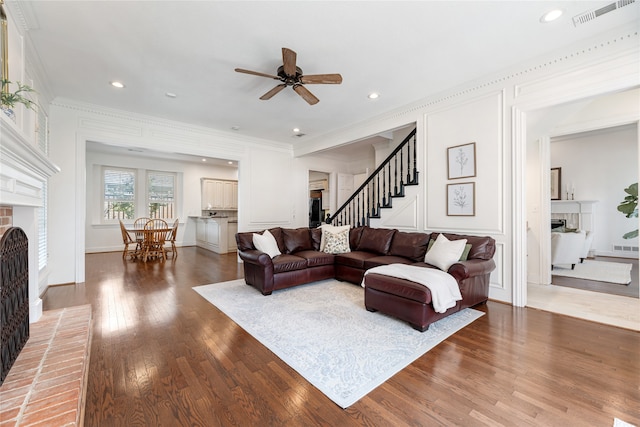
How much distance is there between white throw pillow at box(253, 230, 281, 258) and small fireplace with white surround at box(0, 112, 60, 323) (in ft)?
7.55

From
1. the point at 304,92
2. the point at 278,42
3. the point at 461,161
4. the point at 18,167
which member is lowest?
the point at 18,167

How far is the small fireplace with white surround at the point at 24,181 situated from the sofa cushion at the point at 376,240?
4007mm

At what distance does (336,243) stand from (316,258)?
1.81ft

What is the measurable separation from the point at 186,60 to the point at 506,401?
13.8ft

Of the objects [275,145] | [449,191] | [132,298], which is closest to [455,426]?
[449,191]

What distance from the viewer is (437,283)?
262 centimetres

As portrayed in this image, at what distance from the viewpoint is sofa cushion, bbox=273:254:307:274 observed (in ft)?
12.5

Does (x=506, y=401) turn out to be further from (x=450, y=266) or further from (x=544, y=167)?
(x=544, y=167)

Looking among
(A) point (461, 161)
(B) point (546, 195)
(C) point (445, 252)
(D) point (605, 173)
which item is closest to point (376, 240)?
(C) point (445, 252)

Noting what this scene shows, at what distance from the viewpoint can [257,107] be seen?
453 centimetres

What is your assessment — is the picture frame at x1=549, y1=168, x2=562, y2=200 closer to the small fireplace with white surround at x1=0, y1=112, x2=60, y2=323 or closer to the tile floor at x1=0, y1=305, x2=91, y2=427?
the tile floor at x1=0, y1=305, x2=91, y2=427

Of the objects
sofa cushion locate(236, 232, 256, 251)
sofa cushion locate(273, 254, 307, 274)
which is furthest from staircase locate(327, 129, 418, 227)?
sofa cushion locate(236, 232, 256, 251)

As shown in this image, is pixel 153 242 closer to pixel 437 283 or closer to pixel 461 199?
pixel 437 283

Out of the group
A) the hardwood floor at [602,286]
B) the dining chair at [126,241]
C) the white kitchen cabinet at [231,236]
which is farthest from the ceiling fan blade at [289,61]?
the dining chair at [126,241]
